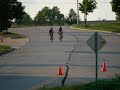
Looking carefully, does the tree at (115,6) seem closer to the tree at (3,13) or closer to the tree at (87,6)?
the tree at (87,6)

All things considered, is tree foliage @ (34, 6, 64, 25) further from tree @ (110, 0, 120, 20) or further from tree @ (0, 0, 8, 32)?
tree @ (0, 0, 8, 32)

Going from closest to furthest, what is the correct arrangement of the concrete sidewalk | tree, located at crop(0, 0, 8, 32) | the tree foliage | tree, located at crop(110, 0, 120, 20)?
tree, located at crop(0, 0, 8, 32) < the concrete sidewalk < tree, located at crop(110, 0, 120, 20) < the tree foliage

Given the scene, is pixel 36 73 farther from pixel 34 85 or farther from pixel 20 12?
pixel 20 12

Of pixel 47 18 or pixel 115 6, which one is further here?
pixel 47 18

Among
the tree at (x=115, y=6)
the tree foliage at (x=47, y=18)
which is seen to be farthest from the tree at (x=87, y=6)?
the tree foliage at (x=47, y=18)

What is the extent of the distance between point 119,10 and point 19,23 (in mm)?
79052

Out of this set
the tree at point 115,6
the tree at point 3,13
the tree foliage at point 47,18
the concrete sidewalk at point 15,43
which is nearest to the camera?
the tree at point 3,13

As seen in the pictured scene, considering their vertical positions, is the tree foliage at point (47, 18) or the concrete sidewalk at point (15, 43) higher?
the concrete sidewalk at point (15, 43)

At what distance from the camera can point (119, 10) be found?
9156 centimetres

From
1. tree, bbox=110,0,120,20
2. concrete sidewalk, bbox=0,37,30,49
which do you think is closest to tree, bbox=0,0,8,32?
concrete sidewalk, bbox=0,37,30,49

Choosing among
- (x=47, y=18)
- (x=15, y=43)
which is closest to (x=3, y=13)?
(x=15, y=43)

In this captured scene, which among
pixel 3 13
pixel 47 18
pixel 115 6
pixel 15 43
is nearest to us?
pixel 3 13

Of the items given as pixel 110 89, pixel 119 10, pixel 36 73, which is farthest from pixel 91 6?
pixel 110 89

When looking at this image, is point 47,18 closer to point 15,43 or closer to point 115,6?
point 115,6
